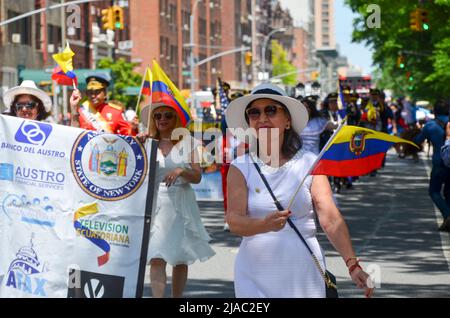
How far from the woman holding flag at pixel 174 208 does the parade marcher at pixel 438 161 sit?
7.52 meters

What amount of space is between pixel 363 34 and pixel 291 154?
5595 centimetres

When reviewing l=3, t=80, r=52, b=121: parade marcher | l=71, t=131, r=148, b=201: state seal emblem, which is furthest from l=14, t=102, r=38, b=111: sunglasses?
l=71, t=131, r=148, b=201: state seal emblem

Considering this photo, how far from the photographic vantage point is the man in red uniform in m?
11.9

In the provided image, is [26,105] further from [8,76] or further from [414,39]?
[414,39]

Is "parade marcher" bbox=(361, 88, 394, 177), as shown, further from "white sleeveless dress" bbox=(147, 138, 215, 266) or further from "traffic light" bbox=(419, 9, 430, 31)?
"white sleeveless dress" bbox=(147, 138, 215, 266)

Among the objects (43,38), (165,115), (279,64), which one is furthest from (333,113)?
→ (279,64)

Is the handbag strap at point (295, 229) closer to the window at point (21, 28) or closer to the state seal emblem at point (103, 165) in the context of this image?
the state seal emblem at point (103, 165)

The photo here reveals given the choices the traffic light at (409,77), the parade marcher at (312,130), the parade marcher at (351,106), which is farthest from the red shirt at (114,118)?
the traffic light at (409,77)

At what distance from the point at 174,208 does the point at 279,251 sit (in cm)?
390

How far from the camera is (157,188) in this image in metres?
9.51

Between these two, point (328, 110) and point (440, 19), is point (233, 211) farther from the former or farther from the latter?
point (440, 19)

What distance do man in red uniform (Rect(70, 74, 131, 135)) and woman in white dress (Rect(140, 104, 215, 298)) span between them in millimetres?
1936
